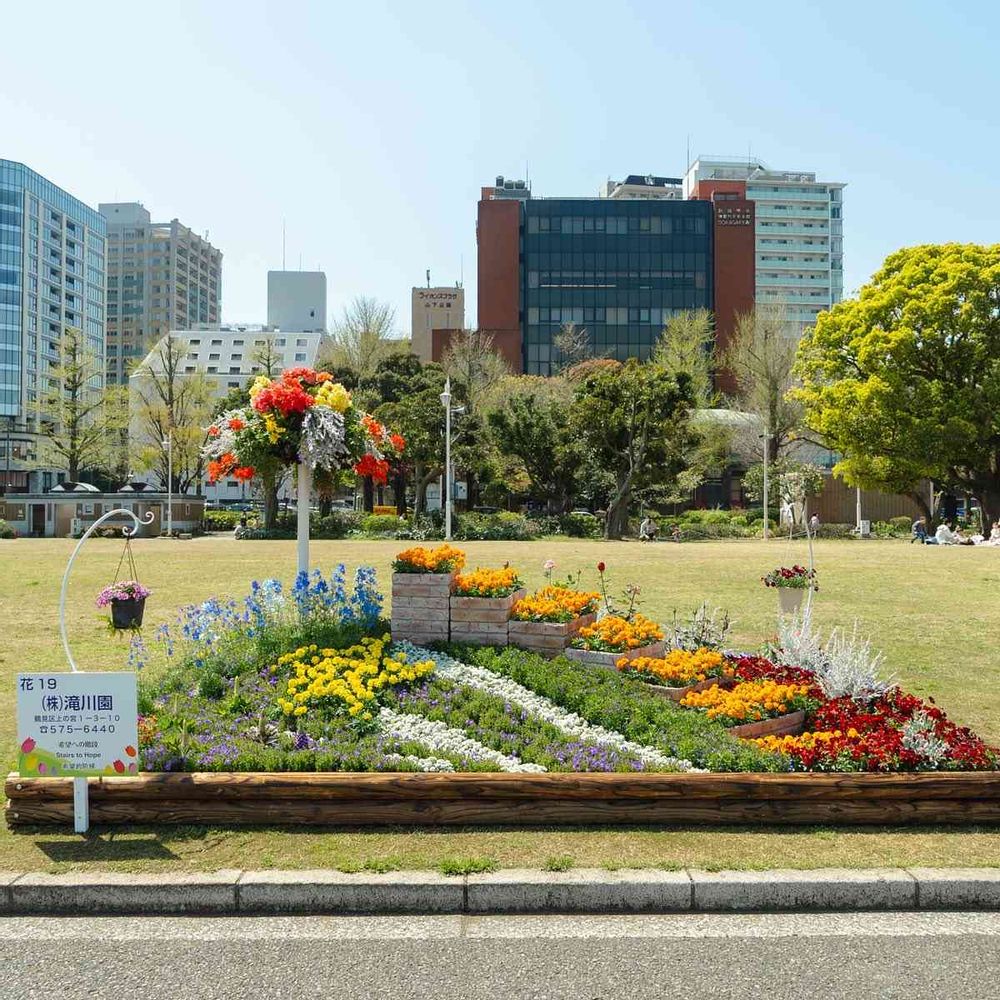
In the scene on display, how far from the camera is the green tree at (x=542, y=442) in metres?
47.2

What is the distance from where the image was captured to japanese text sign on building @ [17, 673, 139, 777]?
520cm

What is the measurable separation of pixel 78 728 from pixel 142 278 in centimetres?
17547

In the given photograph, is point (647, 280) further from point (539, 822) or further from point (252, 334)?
point (539, 822)

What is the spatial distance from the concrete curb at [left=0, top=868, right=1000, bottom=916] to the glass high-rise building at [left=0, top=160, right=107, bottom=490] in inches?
4029

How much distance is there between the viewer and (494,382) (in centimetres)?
6700

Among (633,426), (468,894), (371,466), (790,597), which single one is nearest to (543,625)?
(371,466)

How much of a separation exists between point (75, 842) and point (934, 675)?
347 inches

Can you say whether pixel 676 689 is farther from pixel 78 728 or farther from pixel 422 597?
pixel 78 728

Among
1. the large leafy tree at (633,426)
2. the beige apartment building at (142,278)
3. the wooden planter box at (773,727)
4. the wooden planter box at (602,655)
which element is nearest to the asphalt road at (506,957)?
the wooden planter box at (773,727)

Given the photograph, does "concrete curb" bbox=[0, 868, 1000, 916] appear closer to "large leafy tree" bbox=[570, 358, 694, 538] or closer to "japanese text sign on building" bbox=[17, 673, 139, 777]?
"japanese text sign on building" bbox=[17, 673, 139, 777]

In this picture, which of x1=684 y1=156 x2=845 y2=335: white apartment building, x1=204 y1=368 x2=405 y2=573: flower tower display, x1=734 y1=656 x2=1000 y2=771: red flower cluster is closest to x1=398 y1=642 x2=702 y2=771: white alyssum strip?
x1=734 y1=656 x2=1000 y2=771: red flower cluster

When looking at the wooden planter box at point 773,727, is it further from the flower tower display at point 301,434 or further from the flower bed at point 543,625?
the flower tower display at point 301,434

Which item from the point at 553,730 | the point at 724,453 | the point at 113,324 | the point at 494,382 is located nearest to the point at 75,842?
the point at 553,730

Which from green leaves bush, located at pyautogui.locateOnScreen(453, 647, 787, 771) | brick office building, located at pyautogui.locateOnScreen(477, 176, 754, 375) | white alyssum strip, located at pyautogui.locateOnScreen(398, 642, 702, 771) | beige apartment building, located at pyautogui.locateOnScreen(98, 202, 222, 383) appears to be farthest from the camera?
beige apartment building, located at pyautogui.locateOnScreen(98, 202, 222, 383)
